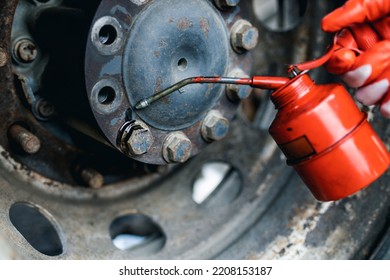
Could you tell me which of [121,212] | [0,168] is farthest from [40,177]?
[121,212]

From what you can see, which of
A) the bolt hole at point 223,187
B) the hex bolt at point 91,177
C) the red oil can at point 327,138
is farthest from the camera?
the bolt hole at point 223,187

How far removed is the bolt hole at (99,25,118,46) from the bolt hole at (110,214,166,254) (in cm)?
46

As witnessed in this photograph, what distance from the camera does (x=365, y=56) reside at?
0.94m

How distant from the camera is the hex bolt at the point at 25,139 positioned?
3.45 ft

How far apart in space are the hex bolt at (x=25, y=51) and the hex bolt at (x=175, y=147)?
11.3 inches

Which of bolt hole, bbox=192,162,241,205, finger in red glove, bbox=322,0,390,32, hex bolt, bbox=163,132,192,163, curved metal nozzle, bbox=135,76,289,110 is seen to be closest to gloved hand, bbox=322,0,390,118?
finger in red glove, bbox=322,0,390,32

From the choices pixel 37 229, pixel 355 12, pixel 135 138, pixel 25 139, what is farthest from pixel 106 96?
pixel 355 12

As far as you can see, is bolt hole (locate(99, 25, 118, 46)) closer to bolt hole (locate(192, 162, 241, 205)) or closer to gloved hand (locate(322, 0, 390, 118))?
gloved hand (locate(322, 0, 390, 118))

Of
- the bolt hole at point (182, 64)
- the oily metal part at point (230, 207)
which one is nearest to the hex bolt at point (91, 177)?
the oily metal part at point (230, 207)

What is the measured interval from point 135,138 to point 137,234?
18.3 inches

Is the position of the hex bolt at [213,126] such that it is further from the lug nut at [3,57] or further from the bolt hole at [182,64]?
the lug nut at [3,57]

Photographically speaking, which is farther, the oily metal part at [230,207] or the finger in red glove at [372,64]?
the oily metal part at [230,207]

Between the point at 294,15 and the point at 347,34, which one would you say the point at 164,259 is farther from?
the point at 294,15
